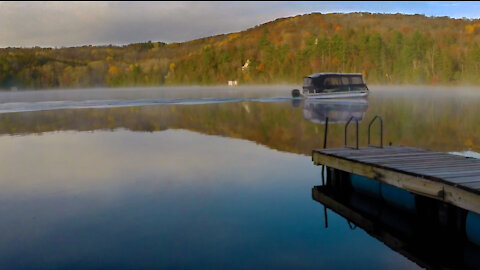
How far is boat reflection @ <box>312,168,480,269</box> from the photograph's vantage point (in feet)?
28.5

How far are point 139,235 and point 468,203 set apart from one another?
19.0 ft

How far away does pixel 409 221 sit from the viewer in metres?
10.4

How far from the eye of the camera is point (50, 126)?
32.5 m

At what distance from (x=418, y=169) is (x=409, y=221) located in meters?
1.08

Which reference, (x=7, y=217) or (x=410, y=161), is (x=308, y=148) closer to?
(x=410, y=161)

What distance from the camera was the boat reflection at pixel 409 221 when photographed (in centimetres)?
869

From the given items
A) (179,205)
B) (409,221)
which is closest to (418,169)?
(409,221)

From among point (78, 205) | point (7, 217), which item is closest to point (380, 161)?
point (78, 205)

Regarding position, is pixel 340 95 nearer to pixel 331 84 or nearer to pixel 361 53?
pixel 331 84

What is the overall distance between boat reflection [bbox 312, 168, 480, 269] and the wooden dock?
0.55 m

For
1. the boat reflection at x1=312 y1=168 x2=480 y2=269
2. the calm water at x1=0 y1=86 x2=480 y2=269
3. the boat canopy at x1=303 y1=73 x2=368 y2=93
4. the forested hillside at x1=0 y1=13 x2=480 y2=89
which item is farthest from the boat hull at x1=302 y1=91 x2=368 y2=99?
the forested hillside at x1=0 y1=13 x2=480 y2=89

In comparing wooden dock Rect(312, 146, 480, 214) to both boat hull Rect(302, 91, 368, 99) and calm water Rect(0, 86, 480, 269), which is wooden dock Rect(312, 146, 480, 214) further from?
boat hull Rect(302, 91, 368, 99)

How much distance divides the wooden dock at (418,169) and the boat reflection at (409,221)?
21.6 inches

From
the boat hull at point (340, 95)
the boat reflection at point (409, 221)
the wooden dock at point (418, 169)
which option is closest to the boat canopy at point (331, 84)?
the boat hull at point (340, 95)
